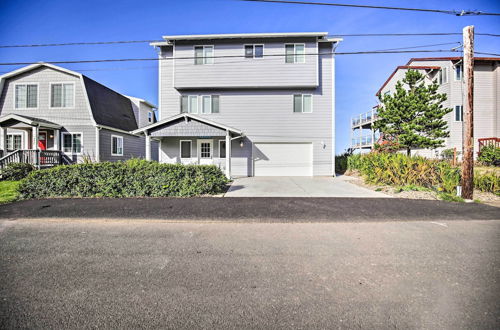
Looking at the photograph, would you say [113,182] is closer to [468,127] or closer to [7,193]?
[7,193]

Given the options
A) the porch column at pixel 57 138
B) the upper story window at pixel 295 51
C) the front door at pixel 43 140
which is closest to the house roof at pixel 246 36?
the upper story window at pixel 295 51

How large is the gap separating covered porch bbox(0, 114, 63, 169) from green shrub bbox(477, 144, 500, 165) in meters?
28.1

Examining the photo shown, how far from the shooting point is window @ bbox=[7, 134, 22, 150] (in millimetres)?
14186

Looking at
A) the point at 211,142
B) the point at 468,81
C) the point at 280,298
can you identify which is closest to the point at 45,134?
the point at 211,142

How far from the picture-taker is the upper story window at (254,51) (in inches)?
562

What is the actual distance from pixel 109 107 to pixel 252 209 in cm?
1570

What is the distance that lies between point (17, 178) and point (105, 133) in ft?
16.6

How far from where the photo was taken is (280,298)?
229 centimetres

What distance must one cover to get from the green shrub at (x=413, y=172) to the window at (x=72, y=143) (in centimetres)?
1794

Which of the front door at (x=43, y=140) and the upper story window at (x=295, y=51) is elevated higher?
the upper story window at (x=295, y=51)

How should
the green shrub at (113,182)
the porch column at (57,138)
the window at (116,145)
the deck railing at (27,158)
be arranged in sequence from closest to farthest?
the green shrub at (113,182)
the deck railing at (27,158)
the porch column at (57,138)
the window at (116,145)

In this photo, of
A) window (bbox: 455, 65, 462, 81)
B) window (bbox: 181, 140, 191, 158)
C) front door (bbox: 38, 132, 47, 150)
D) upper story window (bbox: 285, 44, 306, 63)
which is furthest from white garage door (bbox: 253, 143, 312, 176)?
window (bbox: 455, 65, 462, 81)

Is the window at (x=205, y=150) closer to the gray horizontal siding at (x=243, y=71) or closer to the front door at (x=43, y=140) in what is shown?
the gray horizontal siding at (x=243, y=71)

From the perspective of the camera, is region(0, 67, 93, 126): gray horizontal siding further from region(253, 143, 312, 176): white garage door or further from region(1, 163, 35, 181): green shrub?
region(253, 143, 312, 176): white garage door
